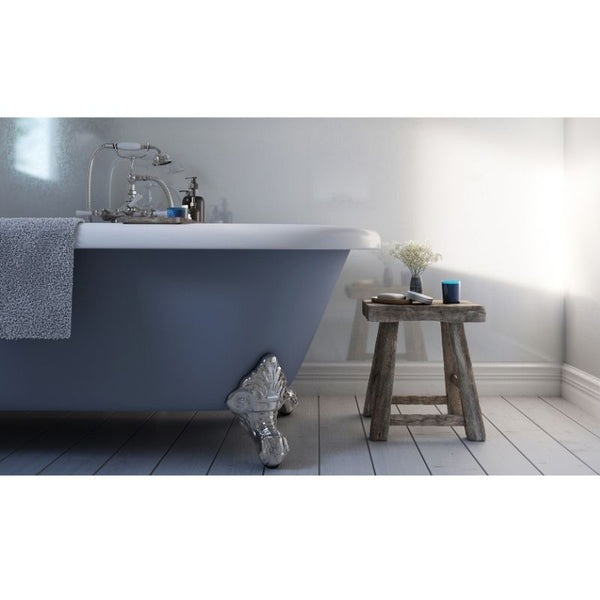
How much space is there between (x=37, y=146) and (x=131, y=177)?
517 mm

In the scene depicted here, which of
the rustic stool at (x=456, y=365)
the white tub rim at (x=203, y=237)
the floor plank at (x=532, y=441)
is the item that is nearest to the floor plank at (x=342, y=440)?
the rustic stool at (x=456, y=365)

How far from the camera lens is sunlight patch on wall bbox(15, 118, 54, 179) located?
2973 millimetres

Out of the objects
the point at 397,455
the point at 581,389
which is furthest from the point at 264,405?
the point at 581,389

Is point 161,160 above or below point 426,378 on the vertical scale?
above

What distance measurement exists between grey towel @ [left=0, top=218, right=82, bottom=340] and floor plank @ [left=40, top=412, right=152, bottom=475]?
0.42 m

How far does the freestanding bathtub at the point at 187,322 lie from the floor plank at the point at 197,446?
15 cm

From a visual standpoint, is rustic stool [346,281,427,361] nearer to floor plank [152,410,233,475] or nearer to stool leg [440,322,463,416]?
stool leg [440,322,463,416]

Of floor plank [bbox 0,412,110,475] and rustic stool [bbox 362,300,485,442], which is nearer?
floor plank [bbox 0,412,110,475]

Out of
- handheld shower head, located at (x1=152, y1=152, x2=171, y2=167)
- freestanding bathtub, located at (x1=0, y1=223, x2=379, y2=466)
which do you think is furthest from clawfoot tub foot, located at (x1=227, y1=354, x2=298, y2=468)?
handheld shower head, located at (x1=152, y1=152, x2=171, y2=167)

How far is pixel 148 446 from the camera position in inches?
89.3

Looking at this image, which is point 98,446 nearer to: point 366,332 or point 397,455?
point 397,455
